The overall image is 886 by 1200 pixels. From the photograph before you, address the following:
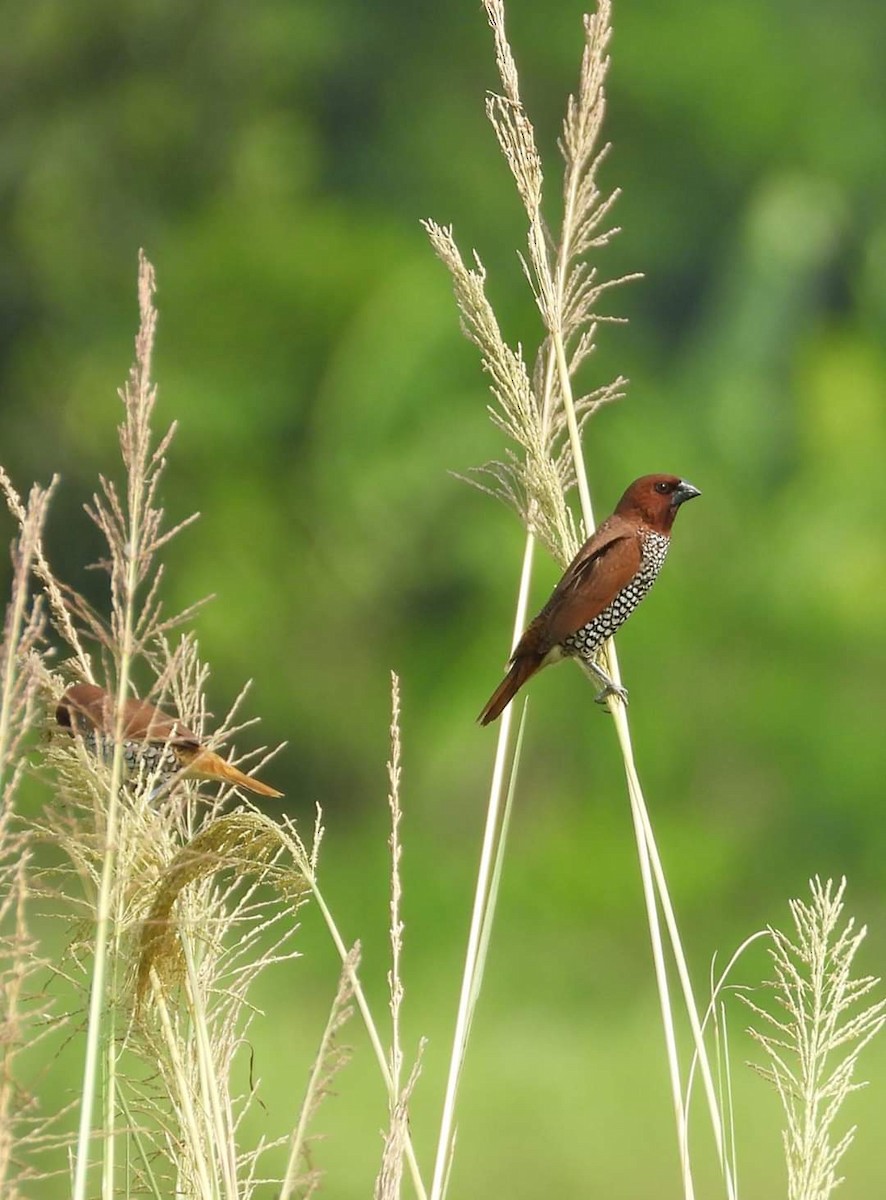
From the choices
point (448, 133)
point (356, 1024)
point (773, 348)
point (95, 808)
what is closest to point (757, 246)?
point (773, 348)

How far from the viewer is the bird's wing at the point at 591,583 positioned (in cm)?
254

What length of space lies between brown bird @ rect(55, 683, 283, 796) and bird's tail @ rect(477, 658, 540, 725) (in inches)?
20.0

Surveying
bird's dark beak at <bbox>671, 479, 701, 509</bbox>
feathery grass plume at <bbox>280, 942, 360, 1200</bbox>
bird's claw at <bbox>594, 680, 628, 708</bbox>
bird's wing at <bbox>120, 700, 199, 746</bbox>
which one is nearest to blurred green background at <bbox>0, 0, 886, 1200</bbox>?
bird's dark beak at <bbox>671, 479, 701, 509</bbox>

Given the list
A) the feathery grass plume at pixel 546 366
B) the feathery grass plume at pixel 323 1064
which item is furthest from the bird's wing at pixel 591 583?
the feathery grass plume at pixel 323 1064

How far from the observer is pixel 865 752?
24.3 ft

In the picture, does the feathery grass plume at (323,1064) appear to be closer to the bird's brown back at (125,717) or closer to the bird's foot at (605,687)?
the bird's brown back at (125,717)

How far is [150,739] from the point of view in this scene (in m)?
1.88

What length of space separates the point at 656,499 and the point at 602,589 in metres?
0.28

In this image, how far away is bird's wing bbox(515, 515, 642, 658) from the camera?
2.54m

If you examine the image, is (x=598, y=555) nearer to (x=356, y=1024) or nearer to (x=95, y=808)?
(x=95, y=808)

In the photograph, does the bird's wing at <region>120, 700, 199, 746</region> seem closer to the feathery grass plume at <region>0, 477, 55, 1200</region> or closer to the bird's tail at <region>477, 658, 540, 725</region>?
the feathery grass plume at <region>0, 477, 55, 1200</region>

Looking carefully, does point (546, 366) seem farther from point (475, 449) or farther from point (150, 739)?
point (475, 449)

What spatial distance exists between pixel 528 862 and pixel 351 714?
946 mm

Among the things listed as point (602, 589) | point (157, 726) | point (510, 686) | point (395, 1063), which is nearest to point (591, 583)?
point (602, 589)
